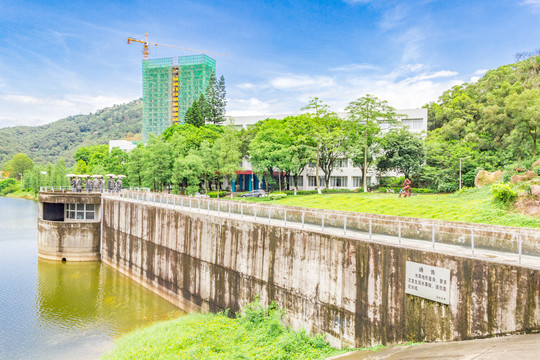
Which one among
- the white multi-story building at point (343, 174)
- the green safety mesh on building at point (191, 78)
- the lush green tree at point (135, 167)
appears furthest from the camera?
the green safety mesh on building at point (191, 78)

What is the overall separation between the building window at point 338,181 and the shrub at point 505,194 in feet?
125

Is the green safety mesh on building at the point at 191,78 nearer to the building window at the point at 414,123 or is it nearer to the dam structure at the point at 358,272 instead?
the building window at the point at 414,123

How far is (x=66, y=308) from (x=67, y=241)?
11.9 m

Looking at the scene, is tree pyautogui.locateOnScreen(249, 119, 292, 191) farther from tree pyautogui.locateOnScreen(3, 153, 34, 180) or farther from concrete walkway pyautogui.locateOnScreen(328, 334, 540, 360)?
tree pyautogui.locateOnScreen(3, 153, 34, 180)

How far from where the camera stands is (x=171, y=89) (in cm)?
16275

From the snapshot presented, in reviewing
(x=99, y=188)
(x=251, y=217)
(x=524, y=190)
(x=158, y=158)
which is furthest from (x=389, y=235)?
(x=158, y=158)

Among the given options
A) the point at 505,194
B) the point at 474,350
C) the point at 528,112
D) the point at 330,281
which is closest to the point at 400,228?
the point at 330,281

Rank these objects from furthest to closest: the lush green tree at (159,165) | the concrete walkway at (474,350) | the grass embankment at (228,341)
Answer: the lush green tree at (159,165) < the grass embankment at (228,341) < the concrete walkway at (474,350)

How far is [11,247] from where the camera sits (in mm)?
34875

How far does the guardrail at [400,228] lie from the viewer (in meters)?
10.3

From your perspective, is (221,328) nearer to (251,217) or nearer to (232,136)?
(251,217)

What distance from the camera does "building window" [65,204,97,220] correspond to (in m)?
33.1

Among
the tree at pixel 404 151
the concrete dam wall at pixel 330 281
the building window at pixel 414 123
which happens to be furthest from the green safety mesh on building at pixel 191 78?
the concrete dam wall at pixel 330 281

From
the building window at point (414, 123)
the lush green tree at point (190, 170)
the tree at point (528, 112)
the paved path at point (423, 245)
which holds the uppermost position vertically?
the building window at point (414, 123)
